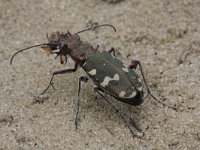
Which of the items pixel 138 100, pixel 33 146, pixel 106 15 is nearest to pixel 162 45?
pixel 106 15

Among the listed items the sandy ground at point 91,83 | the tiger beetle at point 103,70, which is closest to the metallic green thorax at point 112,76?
the tiger beetle at point 103,70

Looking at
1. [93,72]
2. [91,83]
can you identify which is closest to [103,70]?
[93,72]

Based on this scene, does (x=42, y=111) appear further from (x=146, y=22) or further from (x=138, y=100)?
(x=146, y=22)

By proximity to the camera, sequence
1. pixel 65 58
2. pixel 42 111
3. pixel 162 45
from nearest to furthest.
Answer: pixel 42 111
pixel 65 58
pixel 162 45

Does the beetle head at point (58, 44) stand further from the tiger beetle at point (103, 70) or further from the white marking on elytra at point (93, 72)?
the white marking on elytra at point (93, 72)

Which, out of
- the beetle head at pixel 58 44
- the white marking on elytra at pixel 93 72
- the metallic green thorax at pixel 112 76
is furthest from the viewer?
the beetle head at pixel 58 44

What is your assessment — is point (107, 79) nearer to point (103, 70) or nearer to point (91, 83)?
point (103, 70)

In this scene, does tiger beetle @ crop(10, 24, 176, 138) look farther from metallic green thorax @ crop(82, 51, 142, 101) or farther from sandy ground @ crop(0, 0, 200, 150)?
sandy ground @ crop(0, 0, 200, 150)

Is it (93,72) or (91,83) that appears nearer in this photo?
(93,72)
